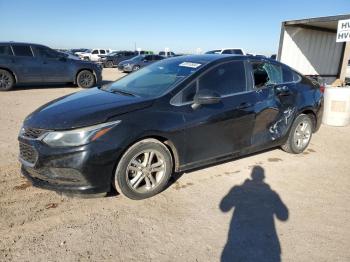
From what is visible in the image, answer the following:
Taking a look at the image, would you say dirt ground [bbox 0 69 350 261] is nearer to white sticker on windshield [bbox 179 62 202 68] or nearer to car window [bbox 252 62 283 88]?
car window [bbox 252 62 283 88]

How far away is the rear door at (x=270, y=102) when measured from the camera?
448cm

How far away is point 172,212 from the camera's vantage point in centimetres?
337

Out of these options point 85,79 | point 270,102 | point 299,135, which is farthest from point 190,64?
point 85,79

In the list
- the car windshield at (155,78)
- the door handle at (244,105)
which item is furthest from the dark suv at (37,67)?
the door handle at (244,105)

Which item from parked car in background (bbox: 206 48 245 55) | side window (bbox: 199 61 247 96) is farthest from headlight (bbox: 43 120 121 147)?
parked car in background (bbox: 206 48 245 55)

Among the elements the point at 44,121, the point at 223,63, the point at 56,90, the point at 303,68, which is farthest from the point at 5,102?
the point at 303,68

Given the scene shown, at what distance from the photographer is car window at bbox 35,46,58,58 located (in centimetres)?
1184

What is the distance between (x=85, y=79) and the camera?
12781mm

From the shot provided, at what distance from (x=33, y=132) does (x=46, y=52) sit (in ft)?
32.2

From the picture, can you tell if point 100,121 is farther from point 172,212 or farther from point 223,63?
point 223,63

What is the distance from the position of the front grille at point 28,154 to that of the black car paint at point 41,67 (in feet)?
30.0

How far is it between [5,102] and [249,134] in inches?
316

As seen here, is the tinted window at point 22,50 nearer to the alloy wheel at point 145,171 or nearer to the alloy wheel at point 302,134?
the alloy wheel at point 145,171

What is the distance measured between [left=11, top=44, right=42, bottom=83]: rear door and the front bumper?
9.42 meters
